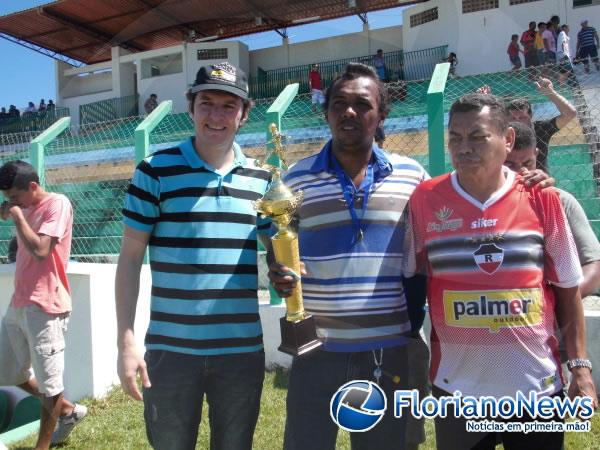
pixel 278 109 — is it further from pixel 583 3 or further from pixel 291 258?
pixel 583 3

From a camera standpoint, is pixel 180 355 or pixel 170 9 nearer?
pixel 180 355

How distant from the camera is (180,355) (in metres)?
1.67

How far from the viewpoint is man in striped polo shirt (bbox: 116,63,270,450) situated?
1.66 metres

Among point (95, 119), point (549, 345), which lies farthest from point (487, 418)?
point (95, 119)

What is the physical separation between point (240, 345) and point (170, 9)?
7342 millimetres

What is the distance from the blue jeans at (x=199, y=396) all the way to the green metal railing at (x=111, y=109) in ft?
53.5

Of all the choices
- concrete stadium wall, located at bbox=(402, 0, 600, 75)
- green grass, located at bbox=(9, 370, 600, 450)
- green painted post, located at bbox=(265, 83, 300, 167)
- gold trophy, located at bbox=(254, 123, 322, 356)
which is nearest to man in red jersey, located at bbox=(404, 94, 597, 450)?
gold trophy, located at bbox=(254, 123, 322, 356)

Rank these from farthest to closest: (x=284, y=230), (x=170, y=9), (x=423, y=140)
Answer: (x=170, y=9) < (x=423, y=140) < (x=284, y=230)

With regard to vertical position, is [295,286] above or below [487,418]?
above

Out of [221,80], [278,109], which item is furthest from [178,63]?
[221,80]

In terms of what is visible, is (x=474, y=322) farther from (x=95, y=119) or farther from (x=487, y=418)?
(x=95, y=119)

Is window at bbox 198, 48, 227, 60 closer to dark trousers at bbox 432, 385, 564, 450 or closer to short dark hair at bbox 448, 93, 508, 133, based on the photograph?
short dark hair at bbox 448, 93, 508, 133

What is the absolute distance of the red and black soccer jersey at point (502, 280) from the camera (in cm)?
139

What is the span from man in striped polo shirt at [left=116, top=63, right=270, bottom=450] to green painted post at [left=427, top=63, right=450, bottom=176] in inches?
67.9
